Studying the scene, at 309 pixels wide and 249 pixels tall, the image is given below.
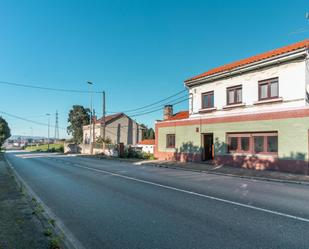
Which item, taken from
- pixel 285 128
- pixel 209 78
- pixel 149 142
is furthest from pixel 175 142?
pixel 149 142

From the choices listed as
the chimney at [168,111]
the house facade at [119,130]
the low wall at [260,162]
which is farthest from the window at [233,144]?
the house facade at [119,130]

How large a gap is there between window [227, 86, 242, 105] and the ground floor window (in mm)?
2486

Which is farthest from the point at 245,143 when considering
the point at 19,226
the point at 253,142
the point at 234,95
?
the point at 19,226

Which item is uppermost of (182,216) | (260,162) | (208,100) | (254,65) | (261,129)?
(254,65)

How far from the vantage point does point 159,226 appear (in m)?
5.23

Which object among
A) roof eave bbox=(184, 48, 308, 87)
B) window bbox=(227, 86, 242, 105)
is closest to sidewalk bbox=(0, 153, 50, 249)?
window bbox=(227, 86, 242, 105)

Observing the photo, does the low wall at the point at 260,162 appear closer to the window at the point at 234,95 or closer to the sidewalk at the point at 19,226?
the window at the point at 234,95

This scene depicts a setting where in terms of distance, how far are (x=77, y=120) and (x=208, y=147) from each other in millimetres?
57382

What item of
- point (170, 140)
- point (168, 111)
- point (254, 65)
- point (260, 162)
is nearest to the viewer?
point (260, 162)

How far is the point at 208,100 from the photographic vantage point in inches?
824

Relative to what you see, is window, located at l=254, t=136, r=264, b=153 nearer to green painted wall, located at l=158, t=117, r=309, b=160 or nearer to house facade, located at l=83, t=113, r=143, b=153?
green painted wall, located at l=158, t=117, r=309, b=160

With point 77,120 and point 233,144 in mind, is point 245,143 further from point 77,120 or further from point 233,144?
point 77,120

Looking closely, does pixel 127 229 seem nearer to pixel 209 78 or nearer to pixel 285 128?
pixel 285 128

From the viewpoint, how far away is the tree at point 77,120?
235 ft
